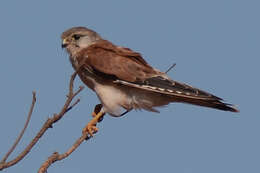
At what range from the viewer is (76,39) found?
16.0 ft

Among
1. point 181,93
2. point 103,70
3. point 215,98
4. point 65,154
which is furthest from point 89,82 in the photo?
point 65,154

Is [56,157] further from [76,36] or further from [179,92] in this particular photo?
[76,36]

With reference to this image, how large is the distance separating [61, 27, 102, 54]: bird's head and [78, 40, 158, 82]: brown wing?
19 cm

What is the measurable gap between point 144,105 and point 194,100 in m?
0.54

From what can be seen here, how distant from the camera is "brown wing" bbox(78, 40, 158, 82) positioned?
170 inches

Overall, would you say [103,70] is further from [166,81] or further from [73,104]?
[73,104]

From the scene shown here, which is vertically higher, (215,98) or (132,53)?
(132,53)

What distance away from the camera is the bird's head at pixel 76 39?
4816mm

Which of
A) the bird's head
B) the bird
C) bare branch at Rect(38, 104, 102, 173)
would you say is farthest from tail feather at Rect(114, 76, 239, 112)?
Result: bare branch at Rect(38, 104, 102, 173)

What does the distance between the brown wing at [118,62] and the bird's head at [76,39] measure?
19cm

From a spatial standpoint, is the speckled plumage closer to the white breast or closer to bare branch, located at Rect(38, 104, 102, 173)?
the white breast

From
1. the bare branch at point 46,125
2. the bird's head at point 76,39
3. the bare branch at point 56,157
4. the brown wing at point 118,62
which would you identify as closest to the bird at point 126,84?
the brown wing at point 118,62

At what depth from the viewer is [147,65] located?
4594 millimetres

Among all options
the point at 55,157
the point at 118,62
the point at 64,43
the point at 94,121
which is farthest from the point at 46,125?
the point at 64,43
